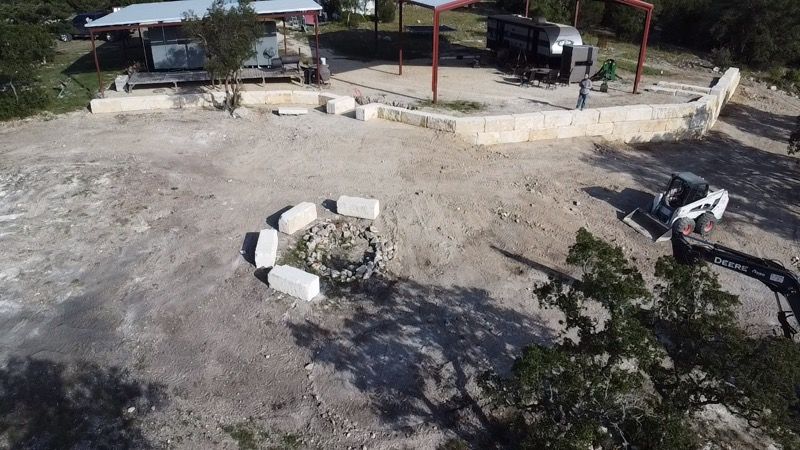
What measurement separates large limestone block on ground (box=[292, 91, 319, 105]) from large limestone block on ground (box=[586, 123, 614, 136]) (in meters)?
8.91

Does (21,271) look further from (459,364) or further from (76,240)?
(459,364)

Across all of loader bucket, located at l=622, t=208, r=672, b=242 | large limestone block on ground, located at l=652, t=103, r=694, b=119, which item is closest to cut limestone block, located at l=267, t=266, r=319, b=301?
loader bucket, located at l=622, t=208, r=672, b=242

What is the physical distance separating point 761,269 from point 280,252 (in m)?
8.29

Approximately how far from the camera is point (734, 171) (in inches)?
679

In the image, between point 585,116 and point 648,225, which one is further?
point 585,116

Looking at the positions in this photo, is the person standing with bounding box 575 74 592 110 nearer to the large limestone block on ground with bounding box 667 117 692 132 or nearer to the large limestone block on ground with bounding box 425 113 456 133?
the large limestone block on ground with bounding box 667 117 692 132

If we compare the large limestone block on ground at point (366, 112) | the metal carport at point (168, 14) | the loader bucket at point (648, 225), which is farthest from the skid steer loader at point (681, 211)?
the metal carport at point (168, 14)

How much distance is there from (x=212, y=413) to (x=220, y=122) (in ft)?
38.6

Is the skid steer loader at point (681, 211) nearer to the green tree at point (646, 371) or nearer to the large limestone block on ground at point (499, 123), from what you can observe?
the large limestone block on ground at point (499, 123)

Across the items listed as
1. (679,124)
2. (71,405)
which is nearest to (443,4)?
(679,124)

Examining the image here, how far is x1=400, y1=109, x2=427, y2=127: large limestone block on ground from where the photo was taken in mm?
17250

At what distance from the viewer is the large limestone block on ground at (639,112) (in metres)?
18.3

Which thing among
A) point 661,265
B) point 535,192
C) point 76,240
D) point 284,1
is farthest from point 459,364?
point 284,1

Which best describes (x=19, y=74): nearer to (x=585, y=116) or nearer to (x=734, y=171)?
(x=585, y=116)
